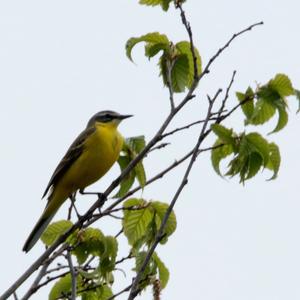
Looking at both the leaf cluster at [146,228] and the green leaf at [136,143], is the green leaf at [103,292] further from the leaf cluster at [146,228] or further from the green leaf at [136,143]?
the green leaf at [136,143]

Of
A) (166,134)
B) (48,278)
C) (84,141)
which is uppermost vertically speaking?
(84,141)

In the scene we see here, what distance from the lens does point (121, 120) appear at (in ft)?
26.1

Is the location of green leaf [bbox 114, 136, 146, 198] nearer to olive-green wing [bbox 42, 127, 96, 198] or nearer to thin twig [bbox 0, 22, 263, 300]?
thin twig [bbox 0, 22, 263, 300]

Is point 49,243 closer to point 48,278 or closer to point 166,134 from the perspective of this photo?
point 48,278

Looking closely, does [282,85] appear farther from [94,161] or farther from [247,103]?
[94,161]

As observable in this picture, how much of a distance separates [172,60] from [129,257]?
1476 millimetres

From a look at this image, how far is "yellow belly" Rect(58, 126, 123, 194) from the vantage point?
721 cm

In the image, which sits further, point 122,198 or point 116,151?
point 116,151

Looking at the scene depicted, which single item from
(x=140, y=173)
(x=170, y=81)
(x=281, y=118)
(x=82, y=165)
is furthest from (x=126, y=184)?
(x=82, y=165)

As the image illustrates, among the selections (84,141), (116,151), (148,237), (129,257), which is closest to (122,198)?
(148,237)

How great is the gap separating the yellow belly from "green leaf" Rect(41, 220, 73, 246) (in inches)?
94.1

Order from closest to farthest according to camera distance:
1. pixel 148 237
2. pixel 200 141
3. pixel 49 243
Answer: pixel 200 141, pixel 148 237, pixel 49 243

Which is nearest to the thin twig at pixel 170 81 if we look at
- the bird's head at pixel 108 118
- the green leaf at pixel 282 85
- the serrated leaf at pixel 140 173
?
the serrated leaf at pixel 140 173

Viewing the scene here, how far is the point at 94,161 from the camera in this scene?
7270mm
